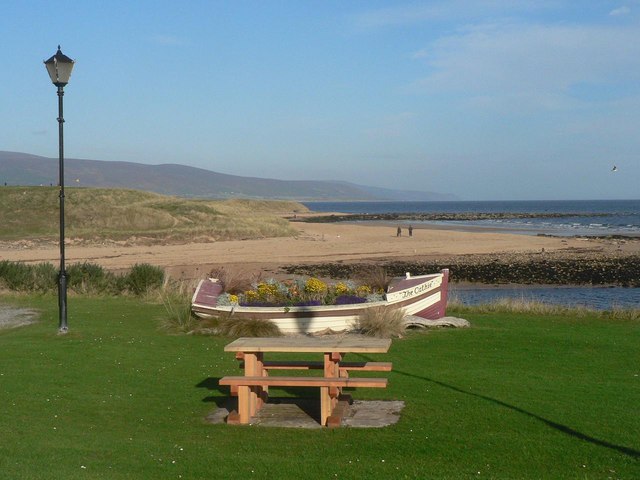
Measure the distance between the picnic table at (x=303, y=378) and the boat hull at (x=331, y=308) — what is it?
5.28 m

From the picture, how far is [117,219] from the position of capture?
64125 millimetres

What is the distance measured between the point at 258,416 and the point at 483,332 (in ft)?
24.2

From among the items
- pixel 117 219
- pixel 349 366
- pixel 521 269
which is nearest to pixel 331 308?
pixel 349 366

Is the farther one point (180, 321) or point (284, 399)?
point (180, 321)

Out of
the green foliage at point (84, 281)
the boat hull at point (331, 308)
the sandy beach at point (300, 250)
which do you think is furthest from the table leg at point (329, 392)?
the sandy beach at point (300, 250)

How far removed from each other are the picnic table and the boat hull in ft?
17.3

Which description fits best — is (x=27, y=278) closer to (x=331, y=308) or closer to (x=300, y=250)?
(x=331, y=308)

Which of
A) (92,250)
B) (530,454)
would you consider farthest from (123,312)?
(92,250)

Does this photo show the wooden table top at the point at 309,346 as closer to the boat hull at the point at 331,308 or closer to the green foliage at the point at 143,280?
the boat hull at the point at 331,308

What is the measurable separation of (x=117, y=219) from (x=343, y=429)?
5721cm

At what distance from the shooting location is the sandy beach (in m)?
42.2

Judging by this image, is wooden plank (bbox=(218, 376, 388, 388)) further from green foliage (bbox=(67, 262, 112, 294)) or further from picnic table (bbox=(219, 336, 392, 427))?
green foliage (bbox=(67, 262, 112, 294))

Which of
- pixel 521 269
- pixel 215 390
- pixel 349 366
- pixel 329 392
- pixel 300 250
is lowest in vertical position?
pixel 300 250

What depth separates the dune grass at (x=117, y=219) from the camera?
189 ft
